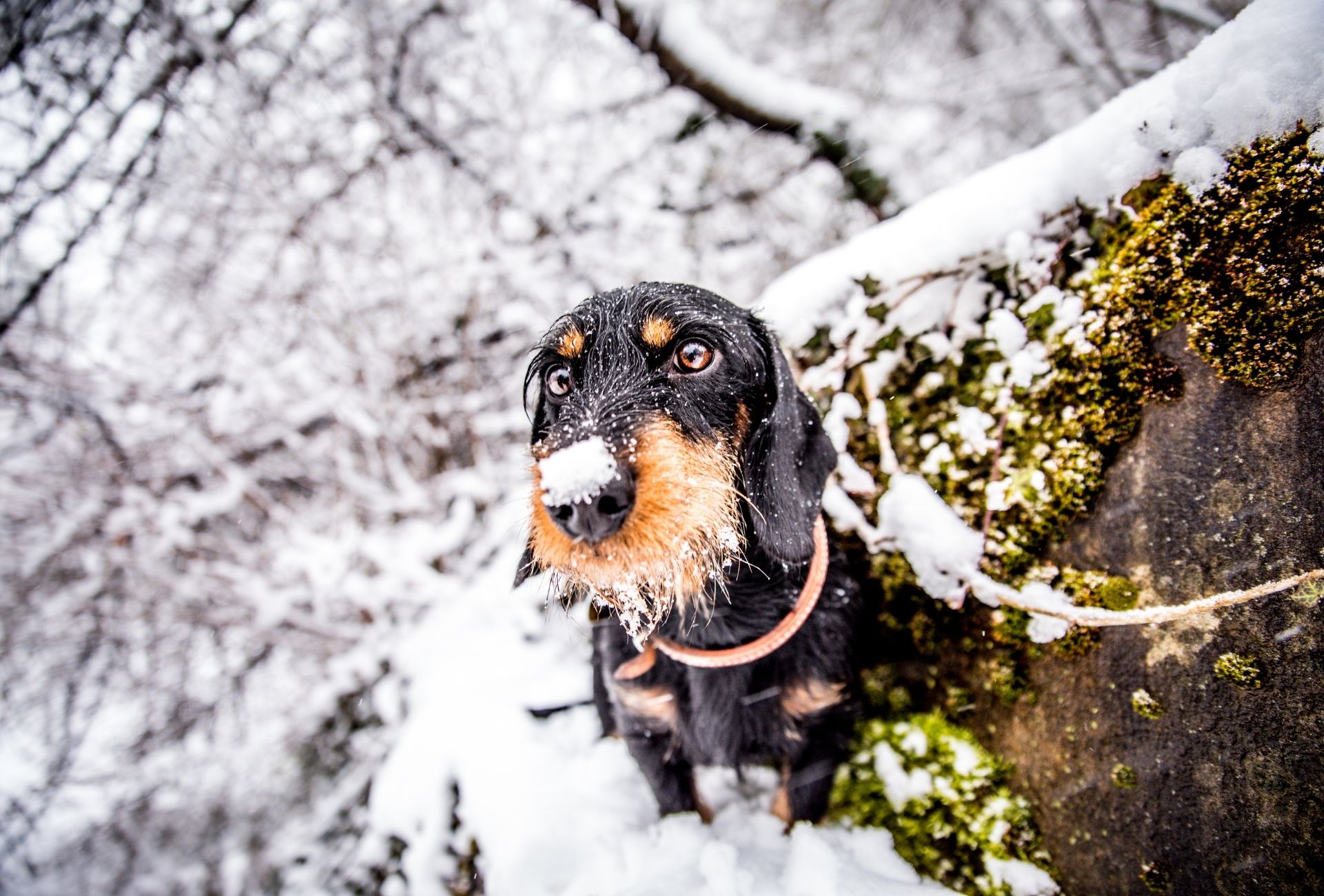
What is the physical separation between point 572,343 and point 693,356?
398 millimetres

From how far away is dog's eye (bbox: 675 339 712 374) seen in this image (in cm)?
160

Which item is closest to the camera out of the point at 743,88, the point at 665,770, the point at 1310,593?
the point at 1310,593

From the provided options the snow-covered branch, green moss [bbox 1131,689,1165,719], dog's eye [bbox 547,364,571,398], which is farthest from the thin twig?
the snow-covered branch

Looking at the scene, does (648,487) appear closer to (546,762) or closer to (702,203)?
(546,762)

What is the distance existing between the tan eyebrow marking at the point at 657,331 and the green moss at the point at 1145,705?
150 centimetres

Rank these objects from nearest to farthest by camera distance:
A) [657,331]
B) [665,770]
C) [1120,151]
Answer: [1120,151], [657,331], [665,770]

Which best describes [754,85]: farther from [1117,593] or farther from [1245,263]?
[1117,593]

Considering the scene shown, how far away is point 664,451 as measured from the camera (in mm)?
1320

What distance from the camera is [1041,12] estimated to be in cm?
380

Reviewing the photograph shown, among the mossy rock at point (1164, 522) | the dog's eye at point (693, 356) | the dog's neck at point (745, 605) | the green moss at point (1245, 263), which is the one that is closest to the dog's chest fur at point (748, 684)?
the dog's neck at point (745, 605)

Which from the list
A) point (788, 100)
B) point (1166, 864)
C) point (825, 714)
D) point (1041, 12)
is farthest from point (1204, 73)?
point (1041, 12)

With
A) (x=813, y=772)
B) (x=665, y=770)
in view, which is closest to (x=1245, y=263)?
(x=813, y=772)

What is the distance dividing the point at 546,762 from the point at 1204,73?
314cm

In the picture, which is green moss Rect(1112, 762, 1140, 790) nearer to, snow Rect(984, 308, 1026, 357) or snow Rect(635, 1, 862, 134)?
snow Rect(984, 308, 1026, 357)
